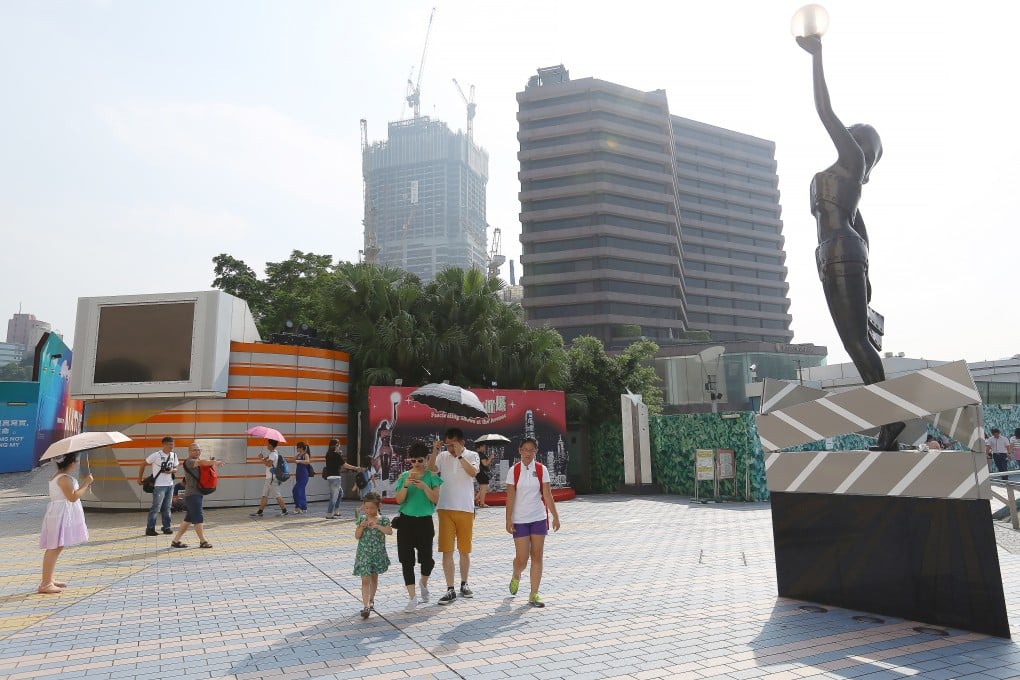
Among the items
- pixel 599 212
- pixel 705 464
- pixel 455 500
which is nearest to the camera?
pixel 455 500

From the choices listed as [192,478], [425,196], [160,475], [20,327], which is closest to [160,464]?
[160,475]

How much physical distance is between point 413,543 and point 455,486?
73cm

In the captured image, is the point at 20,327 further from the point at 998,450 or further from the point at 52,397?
the point at 998,450

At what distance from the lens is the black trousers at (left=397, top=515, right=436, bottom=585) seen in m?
6.71

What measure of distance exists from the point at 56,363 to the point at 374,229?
14744cm

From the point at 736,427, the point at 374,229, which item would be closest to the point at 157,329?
the point at 736,427

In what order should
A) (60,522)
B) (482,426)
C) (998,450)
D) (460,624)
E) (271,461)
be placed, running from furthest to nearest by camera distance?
(482,426)
(998,450)
(271,461)
(60,522)
(460,624)

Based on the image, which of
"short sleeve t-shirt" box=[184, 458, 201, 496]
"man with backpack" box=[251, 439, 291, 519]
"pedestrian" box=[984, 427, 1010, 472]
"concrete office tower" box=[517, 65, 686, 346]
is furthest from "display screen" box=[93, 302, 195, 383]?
"concrete office tower" box=[517, 65, 686, 346]

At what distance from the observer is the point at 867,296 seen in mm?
7504

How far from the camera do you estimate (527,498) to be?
22.7ft

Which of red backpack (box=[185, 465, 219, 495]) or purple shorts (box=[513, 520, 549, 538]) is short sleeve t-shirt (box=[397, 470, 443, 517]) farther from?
red backpack (box=[185, 465, 219, 495])

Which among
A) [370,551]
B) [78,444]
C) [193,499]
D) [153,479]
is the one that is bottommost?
[370,551]

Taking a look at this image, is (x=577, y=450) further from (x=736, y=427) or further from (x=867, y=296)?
(x=867, y=296)

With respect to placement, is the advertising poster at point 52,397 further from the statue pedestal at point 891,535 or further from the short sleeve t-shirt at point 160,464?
the statue pedestal at point 891,535
